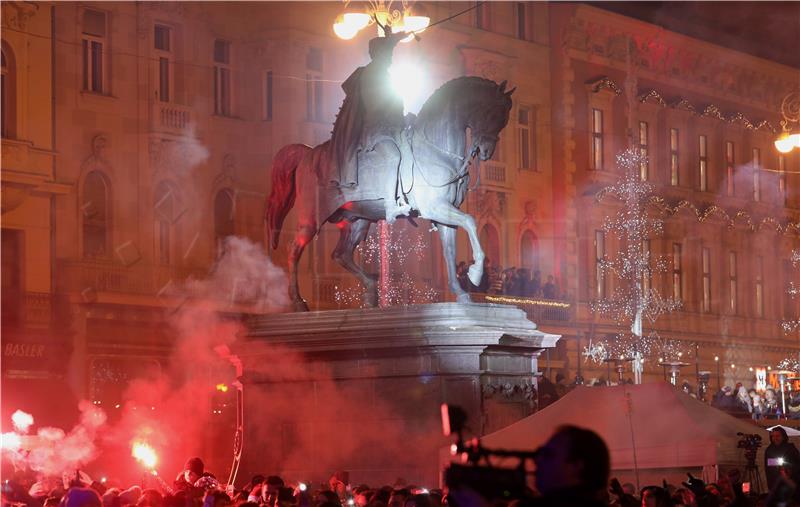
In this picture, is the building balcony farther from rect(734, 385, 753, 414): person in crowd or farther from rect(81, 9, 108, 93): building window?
rect(734, 385, 753, 414): person in crowd

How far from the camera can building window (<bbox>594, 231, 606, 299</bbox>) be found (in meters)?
50.3

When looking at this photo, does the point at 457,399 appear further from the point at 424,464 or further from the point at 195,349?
the point at 195,349

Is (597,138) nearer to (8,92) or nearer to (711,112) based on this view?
(711,112)

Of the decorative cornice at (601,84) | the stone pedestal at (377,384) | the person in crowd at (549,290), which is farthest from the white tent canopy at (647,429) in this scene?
the decorative cornice at (601,84)

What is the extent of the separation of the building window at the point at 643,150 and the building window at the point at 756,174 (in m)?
6.73

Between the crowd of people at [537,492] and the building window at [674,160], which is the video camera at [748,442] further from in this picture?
the building window at [674,160]

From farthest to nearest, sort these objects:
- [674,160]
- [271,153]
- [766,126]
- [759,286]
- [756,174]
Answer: [759,286]
[766,126]
[756,174]
[674,160]
[271,153]

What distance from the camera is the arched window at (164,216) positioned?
37.7 meters

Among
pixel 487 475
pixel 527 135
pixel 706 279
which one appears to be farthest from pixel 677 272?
pixel 487 475

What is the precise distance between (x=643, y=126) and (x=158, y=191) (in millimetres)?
19410

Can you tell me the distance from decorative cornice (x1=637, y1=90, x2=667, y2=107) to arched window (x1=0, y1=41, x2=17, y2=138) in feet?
76.4

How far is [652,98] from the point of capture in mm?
52344

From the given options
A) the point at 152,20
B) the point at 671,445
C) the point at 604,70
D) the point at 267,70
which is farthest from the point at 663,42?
the point at 671,445

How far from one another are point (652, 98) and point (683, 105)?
1949mm
